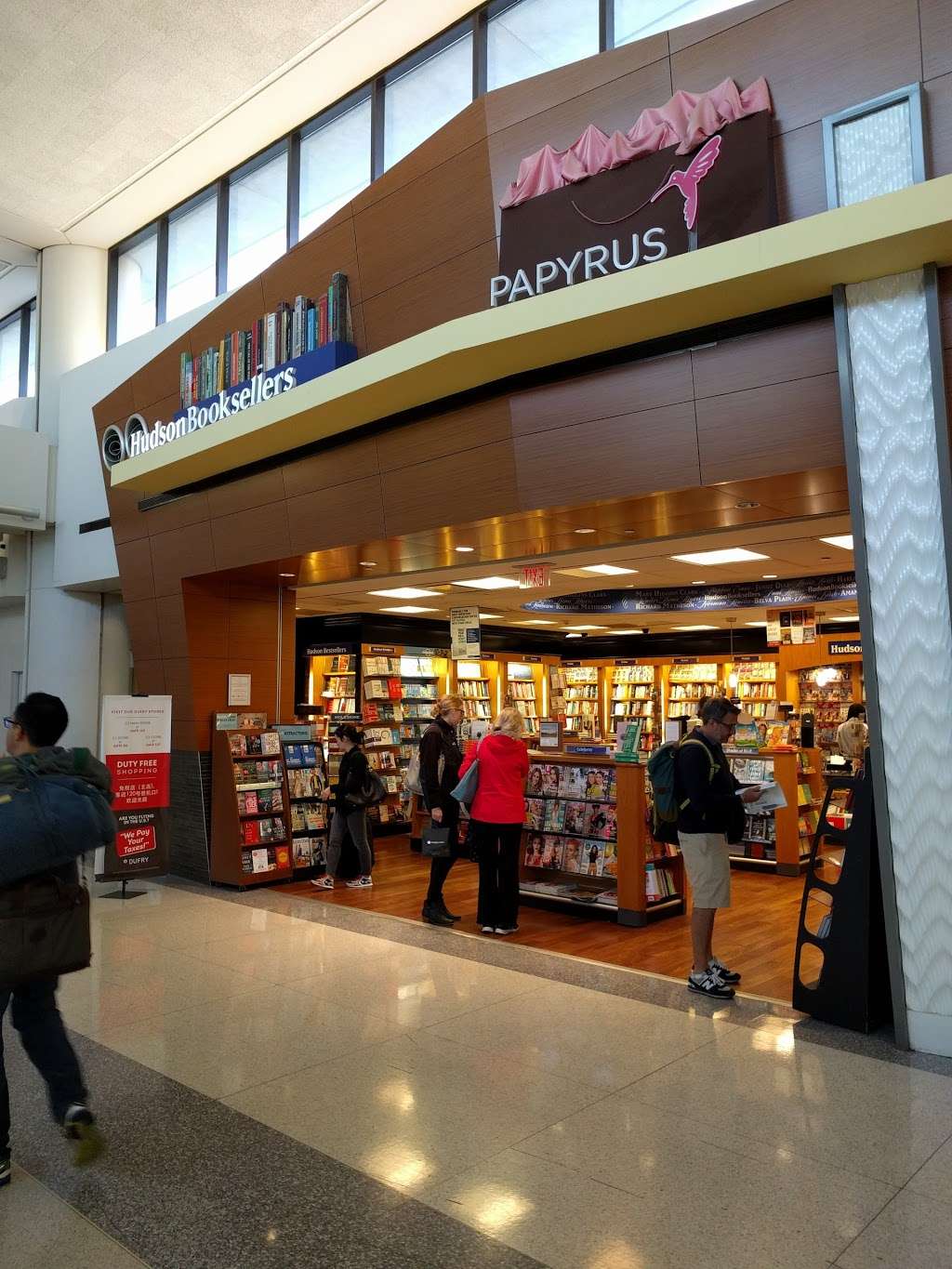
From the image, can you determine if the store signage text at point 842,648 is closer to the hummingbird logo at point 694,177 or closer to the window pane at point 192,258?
the window pane at point 192,258

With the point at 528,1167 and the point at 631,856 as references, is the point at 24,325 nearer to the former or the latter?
the point at 631,856

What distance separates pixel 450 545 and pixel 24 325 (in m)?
8.67

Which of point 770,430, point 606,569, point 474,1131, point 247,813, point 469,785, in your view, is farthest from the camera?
point 606,569

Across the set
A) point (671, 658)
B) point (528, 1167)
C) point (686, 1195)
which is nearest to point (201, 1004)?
point (528, 1167)

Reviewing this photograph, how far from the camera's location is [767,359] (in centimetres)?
454

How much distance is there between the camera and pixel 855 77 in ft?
13.9

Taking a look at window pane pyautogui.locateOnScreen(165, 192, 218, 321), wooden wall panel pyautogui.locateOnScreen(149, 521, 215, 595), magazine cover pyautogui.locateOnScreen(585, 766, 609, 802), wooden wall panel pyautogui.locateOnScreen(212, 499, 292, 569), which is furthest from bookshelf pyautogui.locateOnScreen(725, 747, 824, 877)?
window pane pyautogui.locateOnScreen(165, 192, 218, 321)

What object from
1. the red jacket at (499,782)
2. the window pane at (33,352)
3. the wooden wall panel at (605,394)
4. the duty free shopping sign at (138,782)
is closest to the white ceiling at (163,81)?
the window pane at (33,352)

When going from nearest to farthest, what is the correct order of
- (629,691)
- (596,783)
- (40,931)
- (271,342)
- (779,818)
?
(40,931) < (271,342) < (596,783) < (779,818) < (629,691)

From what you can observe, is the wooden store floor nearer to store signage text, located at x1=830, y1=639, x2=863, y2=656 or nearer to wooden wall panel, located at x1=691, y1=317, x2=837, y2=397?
wooden wall panel, located at x1=691, y1=317, x2=837, y2=397

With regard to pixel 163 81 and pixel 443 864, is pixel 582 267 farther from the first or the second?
pixel 163 81

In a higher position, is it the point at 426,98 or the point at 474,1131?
the point at 426,98

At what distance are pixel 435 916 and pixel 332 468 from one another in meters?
3.39

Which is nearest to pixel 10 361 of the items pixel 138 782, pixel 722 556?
pixel 138 782
